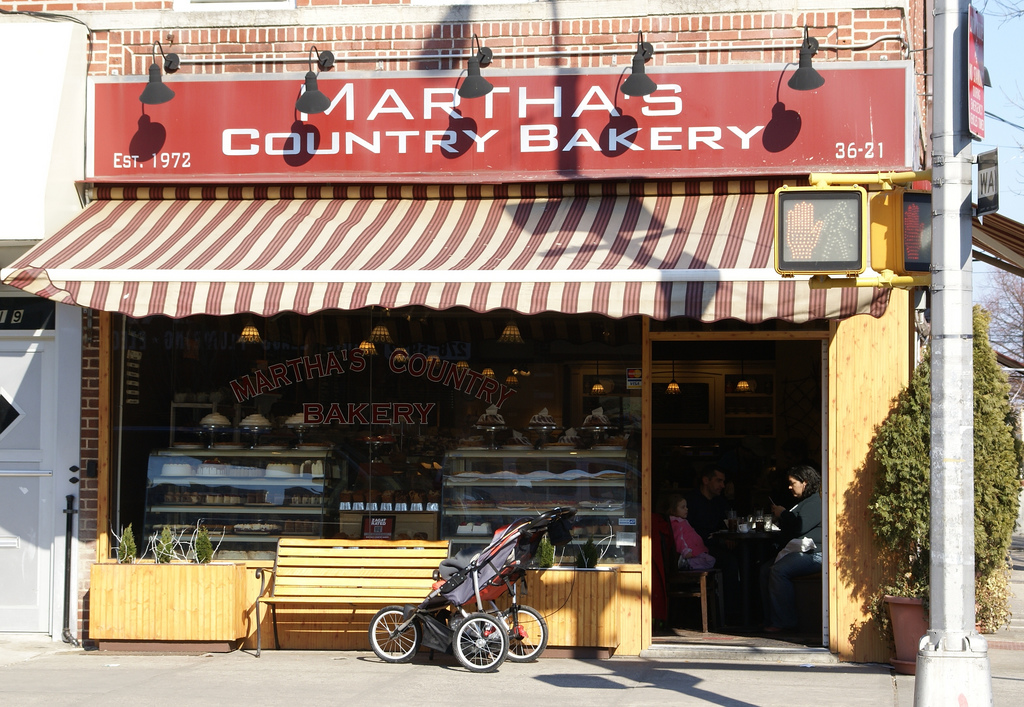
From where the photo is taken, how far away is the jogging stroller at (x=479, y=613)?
8.03 meters

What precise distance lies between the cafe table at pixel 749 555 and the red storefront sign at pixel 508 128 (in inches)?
144

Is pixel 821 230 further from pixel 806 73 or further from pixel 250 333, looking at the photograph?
pixel 250 333

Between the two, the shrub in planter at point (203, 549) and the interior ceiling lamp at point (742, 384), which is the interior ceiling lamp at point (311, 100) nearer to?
the shrub in planter at point (203, 549)

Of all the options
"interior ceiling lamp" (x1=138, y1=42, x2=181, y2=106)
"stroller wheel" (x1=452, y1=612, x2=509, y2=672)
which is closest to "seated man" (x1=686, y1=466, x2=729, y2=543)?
"stroller wheel" (x1=452, y1=612, x2=509, y2=672)

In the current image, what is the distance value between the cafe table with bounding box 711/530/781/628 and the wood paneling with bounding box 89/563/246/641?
457cm

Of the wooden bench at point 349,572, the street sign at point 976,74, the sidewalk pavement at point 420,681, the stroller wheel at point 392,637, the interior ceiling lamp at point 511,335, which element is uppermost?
the street sign at point 976,74

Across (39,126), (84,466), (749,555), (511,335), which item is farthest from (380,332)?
(749,555)

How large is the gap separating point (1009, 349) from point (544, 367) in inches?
1611

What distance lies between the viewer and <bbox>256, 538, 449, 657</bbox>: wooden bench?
344 inches

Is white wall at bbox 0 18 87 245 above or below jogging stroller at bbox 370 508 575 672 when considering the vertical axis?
above

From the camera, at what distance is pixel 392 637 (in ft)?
27.6

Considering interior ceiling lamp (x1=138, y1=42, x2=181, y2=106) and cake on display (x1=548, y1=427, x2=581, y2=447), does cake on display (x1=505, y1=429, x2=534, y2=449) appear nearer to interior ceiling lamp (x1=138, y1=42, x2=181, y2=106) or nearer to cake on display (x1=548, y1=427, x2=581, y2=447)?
cake on display (x1=548, y1=427, x2=581, y2=447)

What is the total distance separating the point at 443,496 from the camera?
365 inches

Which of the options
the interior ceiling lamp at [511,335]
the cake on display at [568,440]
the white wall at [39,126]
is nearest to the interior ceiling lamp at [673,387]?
the cake on display at [568,440]
